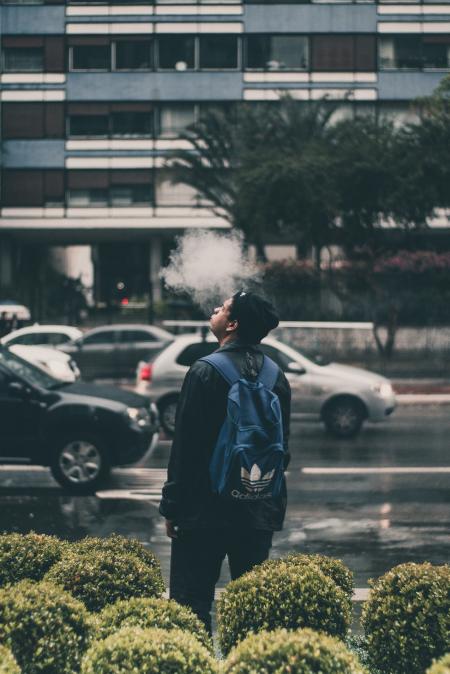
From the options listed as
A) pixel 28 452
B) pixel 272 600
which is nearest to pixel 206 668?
pixel 272 600

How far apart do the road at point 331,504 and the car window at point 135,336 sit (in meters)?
9.94

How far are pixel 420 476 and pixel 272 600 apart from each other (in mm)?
8279

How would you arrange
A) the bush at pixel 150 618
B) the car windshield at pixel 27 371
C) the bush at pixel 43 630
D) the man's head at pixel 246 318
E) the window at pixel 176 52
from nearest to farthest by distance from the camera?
the bush at pixel 43 630 → the bush at pixel 150 618 → the man's head at pixel 246 318 → the car windshield at pixel 27 371 → the window at pixel 176 52

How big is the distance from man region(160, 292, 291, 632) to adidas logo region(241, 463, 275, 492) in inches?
3.5

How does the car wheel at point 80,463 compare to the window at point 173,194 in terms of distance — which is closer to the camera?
the car wheel at point 80,463

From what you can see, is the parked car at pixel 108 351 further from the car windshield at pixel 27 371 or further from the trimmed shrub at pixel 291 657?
the trimmed shrub at pixel 291 657

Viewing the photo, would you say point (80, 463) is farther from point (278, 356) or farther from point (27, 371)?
point (278, 356)

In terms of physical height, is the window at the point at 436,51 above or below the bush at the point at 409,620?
above

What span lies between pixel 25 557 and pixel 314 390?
11191 millimetres

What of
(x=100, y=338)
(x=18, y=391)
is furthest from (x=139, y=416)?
(x=100, y=338)

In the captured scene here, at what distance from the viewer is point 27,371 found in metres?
11.5

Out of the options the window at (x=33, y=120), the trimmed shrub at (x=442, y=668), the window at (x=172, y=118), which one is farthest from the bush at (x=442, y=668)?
the window at (x=33, y=120)

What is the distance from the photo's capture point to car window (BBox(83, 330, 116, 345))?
23844 millimetres

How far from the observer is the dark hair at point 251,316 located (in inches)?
167
